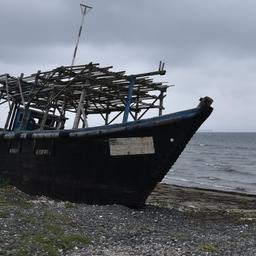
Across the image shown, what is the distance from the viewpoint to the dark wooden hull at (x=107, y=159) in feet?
43.3

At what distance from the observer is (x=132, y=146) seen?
44.3 ft

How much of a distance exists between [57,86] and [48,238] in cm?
726

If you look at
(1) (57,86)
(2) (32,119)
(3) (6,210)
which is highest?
(1) (57,86)

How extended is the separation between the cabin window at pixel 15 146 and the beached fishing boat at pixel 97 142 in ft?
0.13

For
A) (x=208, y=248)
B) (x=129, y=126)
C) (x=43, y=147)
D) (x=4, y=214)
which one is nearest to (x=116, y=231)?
(x=208, y=248)

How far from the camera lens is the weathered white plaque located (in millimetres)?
13406

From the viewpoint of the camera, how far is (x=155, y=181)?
13.9 m

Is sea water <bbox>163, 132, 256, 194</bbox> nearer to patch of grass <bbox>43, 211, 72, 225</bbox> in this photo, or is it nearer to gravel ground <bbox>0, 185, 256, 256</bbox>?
gravel ground <bbox>0, 185, 256, 256</bbox>

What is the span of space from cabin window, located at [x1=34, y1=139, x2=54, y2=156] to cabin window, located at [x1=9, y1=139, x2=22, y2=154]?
121 cm

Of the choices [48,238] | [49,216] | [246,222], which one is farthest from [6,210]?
[246,222]

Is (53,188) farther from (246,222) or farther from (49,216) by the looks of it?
(246,222)

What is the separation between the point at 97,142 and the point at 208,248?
214 inches

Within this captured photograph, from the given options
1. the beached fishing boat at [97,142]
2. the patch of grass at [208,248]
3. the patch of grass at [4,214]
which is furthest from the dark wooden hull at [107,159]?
the patch of grass at [208,248]

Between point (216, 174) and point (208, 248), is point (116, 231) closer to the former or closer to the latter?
point (208, 248)
